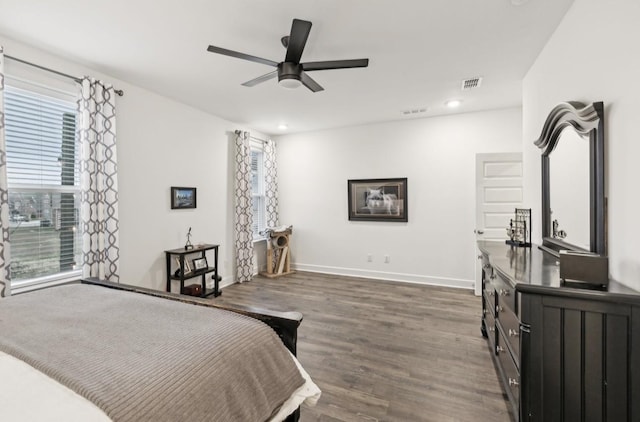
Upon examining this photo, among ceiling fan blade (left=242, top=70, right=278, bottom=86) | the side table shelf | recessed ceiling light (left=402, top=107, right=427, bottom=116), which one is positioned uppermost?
recessed ceiling light (left=402, top=107, right=427, bottom=116)

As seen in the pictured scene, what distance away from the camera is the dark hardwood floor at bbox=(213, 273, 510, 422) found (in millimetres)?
1936

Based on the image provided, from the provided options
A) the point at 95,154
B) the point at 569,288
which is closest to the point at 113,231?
the point at 95,154

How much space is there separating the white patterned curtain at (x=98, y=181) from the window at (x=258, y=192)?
2.70m

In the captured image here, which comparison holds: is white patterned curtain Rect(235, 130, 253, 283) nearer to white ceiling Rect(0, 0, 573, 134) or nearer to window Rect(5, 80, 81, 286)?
white ceiling Rect(0, 0, 573, 134)

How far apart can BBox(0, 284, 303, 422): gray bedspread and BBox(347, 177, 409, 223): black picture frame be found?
3888 millimetres

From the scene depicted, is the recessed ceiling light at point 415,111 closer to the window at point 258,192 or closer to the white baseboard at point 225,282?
the window at point 258,192

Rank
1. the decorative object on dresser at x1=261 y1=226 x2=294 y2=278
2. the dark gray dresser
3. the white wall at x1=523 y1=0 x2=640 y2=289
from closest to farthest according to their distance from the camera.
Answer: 1. the dark gray dresser
2. the white wall at x1=523 y1=0 x2=640 y2=289
3. the decorative object on dresser at x1=261 y1=226 x2=294 y2=278

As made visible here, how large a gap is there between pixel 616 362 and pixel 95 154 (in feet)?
13.4

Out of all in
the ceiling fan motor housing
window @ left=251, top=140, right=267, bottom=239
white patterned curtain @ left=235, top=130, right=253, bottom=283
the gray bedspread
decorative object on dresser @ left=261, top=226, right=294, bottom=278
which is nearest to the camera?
the gray bedspread

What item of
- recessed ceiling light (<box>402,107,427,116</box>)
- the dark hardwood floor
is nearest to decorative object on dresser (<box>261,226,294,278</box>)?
the dark hardwood floor

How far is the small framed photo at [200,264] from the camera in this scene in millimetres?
3923

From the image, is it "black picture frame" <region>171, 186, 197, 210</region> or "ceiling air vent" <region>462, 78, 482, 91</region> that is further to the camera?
"black picture frame" <region>171, 186, 197, 210</region>

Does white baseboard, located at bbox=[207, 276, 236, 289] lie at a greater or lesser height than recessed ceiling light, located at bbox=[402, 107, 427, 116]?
lesser

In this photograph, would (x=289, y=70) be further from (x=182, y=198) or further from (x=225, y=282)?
(x=225, y=282)
